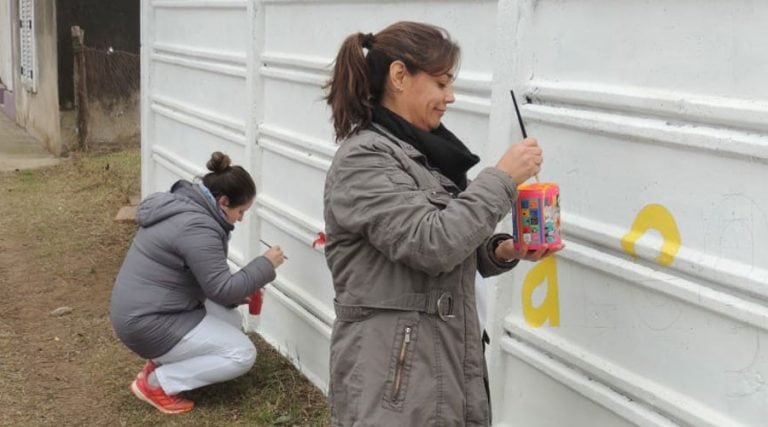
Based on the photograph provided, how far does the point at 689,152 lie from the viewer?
91.4 inches

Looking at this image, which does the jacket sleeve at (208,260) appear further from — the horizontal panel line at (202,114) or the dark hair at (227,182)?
the horizontal panel line at (202,114)

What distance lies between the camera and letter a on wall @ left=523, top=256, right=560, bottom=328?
113 inches

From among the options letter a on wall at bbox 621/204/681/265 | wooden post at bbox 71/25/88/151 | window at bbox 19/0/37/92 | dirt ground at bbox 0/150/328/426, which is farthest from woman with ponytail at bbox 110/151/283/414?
window at bbox 19/0/37/92

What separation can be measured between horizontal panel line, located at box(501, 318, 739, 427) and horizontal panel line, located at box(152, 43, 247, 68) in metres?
2.87

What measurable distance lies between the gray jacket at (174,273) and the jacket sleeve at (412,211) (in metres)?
1.98

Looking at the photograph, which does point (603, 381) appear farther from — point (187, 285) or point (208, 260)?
point (187, 285)

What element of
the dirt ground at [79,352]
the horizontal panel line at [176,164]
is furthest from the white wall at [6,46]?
the horizontal panel line at [176,164]

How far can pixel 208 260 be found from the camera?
13.6ft

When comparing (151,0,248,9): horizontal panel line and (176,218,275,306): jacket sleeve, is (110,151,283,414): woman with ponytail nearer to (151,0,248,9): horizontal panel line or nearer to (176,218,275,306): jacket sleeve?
(176,218,275,306): jacket sleeve

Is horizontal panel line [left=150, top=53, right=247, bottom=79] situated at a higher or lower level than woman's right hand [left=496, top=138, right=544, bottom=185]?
lower

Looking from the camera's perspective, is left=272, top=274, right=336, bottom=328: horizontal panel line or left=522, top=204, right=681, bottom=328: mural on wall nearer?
left=522, top=204, right=681, bottom=328: mural on wall

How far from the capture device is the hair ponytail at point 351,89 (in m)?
2.33

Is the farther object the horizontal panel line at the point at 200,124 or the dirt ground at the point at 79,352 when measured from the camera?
the horizontal panel line at the point at 200,124

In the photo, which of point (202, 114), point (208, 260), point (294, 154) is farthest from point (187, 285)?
point (202, 114)
